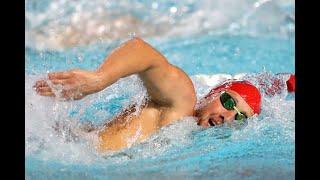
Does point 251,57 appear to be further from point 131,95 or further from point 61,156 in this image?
point 61,156

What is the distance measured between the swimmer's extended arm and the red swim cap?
0.61 ft

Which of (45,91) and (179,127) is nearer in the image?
(45,91)

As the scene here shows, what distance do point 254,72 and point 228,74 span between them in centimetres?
7

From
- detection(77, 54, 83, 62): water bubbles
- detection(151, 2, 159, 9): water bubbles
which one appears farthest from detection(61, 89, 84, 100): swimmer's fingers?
detection(151, 2, 159, 9): water bubbles

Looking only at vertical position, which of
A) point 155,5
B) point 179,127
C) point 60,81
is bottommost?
point 179,127

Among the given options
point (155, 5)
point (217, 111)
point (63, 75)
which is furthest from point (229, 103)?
point (63, 75)

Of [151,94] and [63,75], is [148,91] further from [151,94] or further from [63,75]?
[63,75]

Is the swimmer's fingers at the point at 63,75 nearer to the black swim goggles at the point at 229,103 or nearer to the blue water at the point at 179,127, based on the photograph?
the blue water at the point at 179,127

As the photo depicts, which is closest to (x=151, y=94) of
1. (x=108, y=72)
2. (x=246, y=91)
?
(x=108, y=72)

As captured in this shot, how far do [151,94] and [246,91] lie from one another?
245 mm

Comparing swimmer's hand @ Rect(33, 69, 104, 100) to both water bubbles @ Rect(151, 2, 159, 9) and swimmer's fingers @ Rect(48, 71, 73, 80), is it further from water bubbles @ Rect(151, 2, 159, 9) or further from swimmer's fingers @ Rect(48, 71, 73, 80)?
water bubbles @ Rect(151, 2, 159, 9)

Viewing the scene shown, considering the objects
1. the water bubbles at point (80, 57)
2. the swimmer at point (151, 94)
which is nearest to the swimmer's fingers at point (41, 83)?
the swimmer at point (151, 94)

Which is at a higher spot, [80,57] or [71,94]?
[80,57]

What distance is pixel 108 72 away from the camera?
4.38 ft
